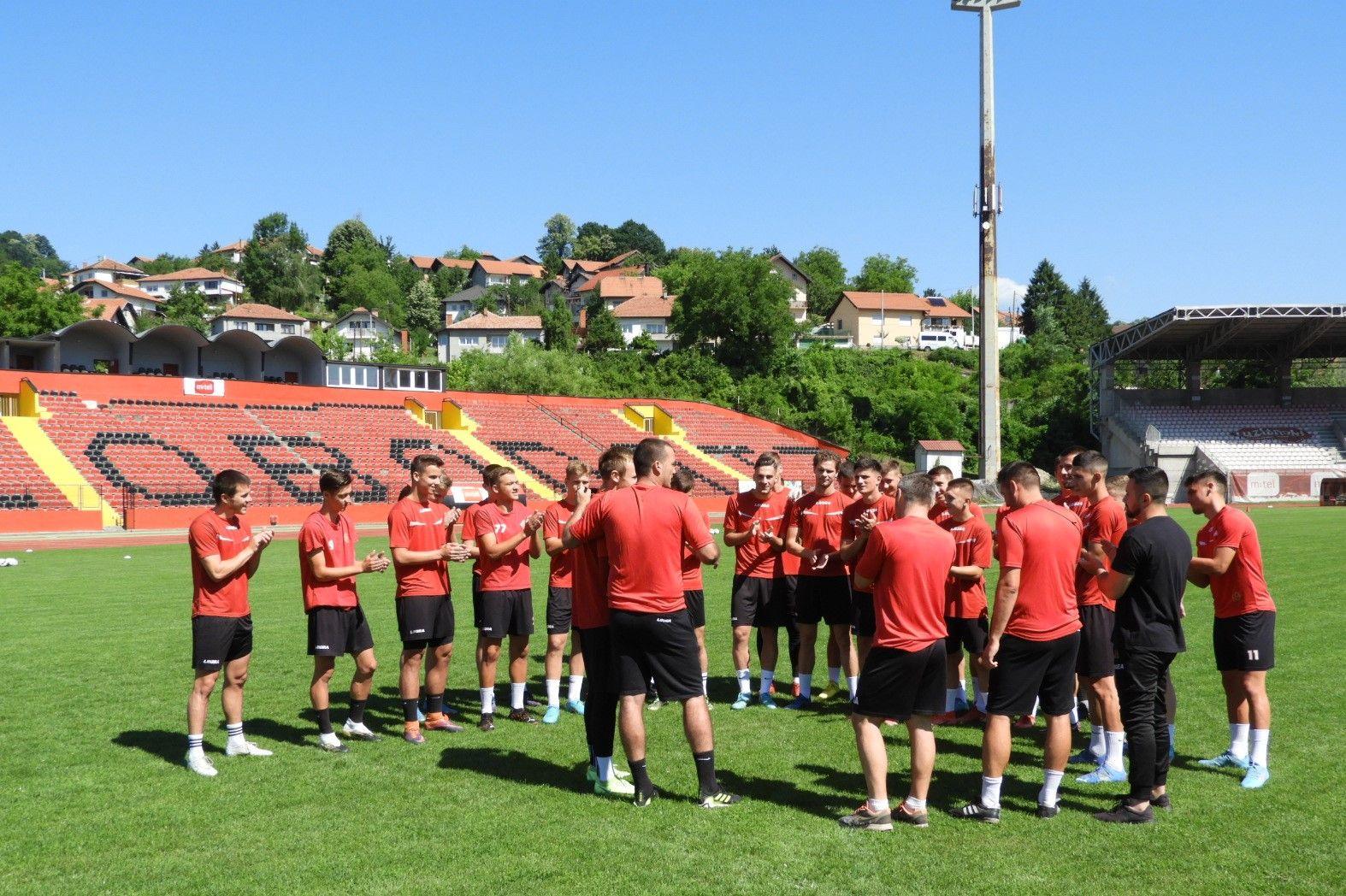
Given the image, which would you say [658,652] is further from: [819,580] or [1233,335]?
[1233,335]

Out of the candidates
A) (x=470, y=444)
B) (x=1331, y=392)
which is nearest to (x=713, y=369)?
(x=470, y=444)

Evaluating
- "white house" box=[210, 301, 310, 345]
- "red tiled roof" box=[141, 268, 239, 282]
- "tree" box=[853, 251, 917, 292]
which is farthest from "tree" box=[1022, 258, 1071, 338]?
"red tiled roof" box=[141, 268, 239, 282]

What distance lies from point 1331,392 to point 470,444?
4327 centimetres

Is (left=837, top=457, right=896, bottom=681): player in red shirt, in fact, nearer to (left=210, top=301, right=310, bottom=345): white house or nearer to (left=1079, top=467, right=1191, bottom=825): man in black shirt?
(left=1079, top=467, right=1191, bottom=825): man in black shirt

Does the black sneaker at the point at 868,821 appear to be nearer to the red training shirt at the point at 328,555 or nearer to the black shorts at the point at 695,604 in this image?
the black shorts at the point at 695,604

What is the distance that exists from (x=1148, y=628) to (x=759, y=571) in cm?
367

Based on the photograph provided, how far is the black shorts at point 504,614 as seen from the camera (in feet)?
27.9

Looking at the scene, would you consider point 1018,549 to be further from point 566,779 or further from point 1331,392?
point 1331,392

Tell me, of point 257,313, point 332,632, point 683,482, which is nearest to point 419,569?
point 332,632

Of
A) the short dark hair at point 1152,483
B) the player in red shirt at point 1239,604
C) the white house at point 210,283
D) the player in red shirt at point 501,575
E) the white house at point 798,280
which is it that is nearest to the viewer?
the short dark hair at point 1152,483

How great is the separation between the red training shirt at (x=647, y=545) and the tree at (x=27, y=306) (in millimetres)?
64115

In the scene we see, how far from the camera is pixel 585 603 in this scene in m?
6.86

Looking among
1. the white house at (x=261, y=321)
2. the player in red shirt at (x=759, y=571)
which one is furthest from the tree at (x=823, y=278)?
the player in red shirt at (x=759, y=571)

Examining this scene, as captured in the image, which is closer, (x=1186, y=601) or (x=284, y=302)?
(x=1186, y=601)
